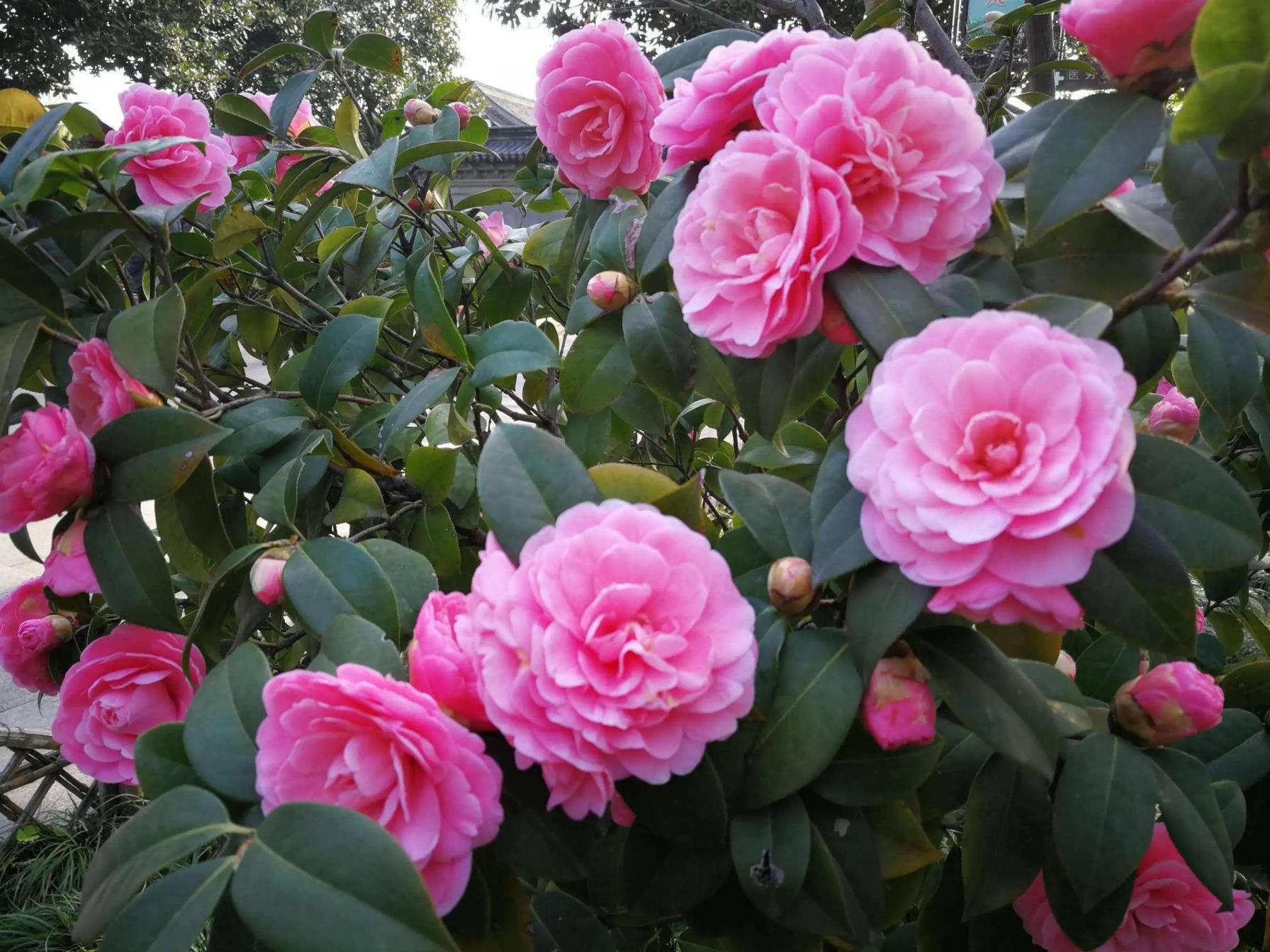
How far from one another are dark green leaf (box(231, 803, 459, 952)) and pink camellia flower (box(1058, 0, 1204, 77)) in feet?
1.63

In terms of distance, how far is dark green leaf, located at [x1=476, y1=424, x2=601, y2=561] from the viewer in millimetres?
397

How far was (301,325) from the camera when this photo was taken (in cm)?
100

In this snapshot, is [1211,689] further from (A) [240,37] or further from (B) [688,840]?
(A) [240,37]

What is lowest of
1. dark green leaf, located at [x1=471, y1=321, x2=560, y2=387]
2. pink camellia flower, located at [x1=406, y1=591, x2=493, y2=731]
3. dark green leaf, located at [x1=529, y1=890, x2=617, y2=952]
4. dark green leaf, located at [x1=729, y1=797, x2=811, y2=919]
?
dark green leaf, located at [x1=529, y1=890, x2=617, y2=952]

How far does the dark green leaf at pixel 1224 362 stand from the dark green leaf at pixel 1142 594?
0.88 feet

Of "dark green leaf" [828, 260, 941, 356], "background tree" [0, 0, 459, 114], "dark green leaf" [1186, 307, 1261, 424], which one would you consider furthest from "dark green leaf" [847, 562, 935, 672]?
"background tree" [0, 0, 459, 114]

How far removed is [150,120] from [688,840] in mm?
864

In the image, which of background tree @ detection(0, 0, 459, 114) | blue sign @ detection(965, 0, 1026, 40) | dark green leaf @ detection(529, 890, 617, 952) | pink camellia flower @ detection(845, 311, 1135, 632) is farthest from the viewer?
background tree @ detection(0, 0, 459, 114)

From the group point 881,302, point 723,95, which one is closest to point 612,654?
point 881,302

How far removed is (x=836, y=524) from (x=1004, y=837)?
0.24 m

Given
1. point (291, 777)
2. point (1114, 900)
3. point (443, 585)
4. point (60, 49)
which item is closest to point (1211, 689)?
point (1114, 900)

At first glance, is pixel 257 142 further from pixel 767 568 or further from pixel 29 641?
pixel 767 568

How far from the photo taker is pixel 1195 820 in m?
0.45

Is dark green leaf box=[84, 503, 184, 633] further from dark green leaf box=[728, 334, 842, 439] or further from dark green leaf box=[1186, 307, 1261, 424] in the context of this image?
dark green leaf box=[1186, 307, 1261, 424]
